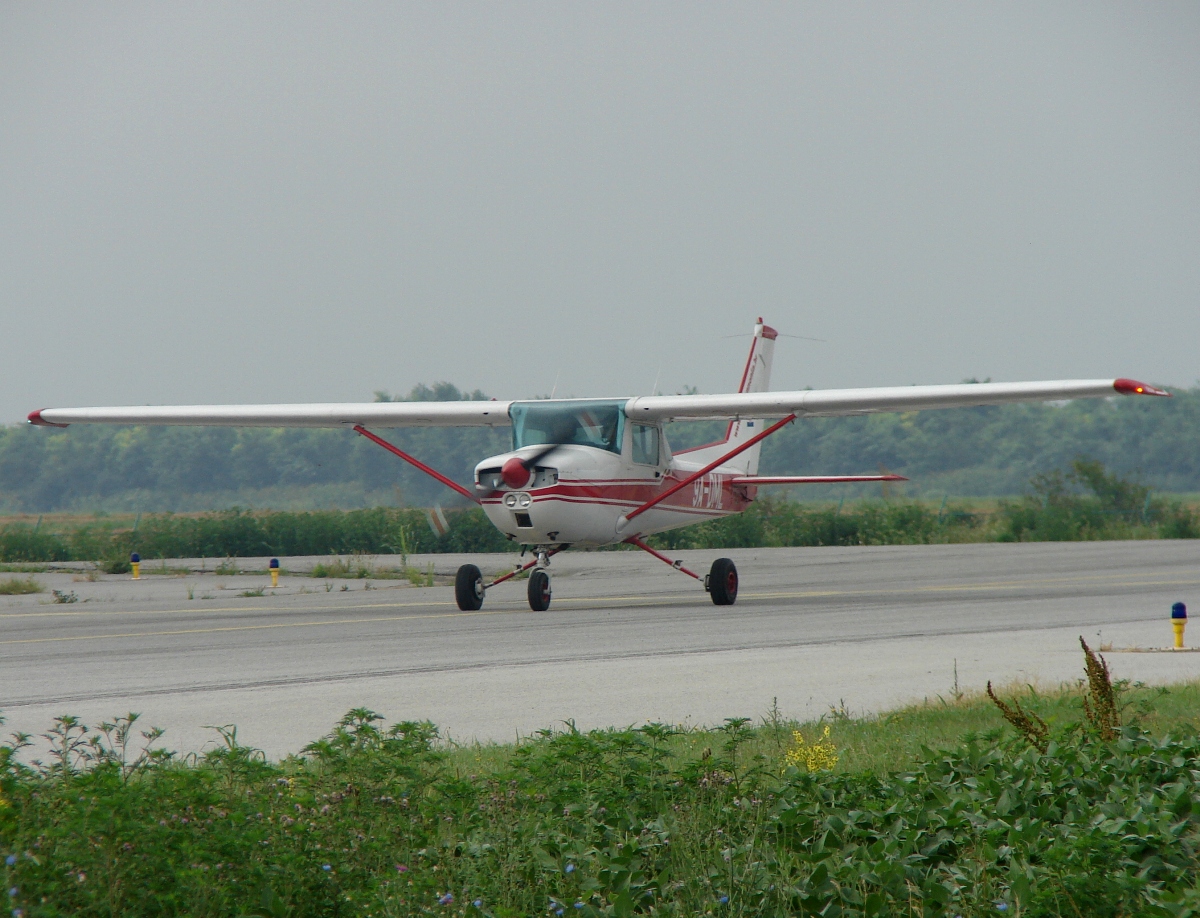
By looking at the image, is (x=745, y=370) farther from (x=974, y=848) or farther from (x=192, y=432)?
(x=192, y=432)

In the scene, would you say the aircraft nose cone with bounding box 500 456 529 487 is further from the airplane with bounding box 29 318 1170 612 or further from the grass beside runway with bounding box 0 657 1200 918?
the grass beside runway with bounding box 0 657 1200 918

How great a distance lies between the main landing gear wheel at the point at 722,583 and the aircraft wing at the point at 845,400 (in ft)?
7.11

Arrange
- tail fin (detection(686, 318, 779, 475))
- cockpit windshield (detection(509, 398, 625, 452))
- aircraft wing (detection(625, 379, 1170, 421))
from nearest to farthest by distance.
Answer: aircraft wing (detection(625, 379, 1170, 421)) → cockpit windshield (detection(509, 398, 625, 452)) → tail fin (detection(686, 318, 779, 475))

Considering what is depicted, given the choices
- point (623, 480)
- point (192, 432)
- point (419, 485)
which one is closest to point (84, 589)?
point (623, 480)

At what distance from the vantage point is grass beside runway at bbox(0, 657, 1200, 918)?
3.66 m

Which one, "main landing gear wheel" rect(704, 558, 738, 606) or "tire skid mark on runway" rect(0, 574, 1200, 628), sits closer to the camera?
"main landing gear wheel" rect(704, 558, 738, 606)

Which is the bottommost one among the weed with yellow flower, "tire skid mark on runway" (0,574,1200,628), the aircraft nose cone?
"tire skid mark on runway" (0,574,1200,628)

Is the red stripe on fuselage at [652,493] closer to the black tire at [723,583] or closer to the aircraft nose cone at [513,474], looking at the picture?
the aircraft nose cone at [513,474]

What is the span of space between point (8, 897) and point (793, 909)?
7.60 feet

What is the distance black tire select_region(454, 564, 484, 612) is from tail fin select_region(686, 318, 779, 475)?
20.2 feet

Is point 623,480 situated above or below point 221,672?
above

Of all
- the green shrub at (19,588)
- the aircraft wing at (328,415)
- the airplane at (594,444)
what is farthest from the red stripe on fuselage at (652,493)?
the green shrub at (19,588)

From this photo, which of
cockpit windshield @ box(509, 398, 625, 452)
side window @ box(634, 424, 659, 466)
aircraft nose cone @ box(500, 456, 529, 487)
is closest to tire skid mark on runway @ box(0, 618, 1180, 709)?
aircraft nose cone @ box(500, 456, 529, 487)

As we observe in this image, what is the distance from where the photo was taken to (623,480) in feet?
56.1
